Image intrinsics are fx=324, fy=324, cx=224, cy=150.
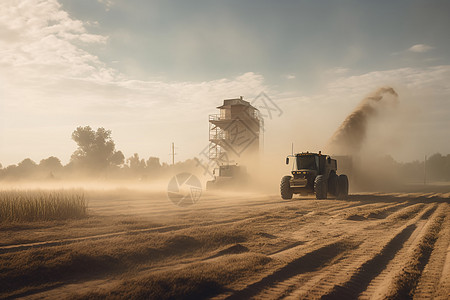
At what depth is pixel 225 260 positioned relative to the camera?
22.4 ft

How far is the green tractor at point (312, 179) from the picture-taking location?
63.4ft

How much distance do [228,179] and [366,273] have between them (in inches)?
965

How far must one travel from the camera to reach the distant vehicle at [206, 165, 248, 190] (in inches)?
1197

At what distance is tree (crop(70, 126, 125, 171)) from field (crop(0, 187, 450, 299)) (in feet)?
197

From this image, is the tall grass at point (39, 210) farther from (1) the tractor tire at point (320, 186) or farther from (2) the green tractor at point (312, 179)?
(1) the tractor tire at point (320, 186)

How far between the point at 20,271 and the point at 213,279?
11.9 feet

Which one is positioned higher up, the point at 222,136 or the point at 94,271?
the point at 222,136

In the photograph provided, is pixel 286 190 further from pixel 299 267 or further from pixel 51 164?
pixel 51 164

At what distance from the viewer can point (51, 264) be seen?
635cm

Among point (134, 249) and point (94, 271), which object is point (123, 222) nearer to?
point (134, 249)

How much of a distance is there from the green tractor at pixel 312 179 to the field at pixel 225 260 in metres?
7.88

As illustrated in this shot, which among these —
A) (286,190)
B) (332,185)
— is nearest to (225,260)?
(286,190)

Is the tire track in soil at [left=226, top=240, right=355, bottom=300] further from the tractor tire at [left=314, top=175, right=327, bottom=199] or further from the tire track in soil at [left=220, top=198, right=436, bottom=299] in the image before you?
the tractor tire at [left=314, top=175, right=327, bottom=199]

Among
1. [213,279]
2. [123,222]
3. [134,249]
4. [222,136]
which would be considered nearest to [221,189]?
[222,136]
